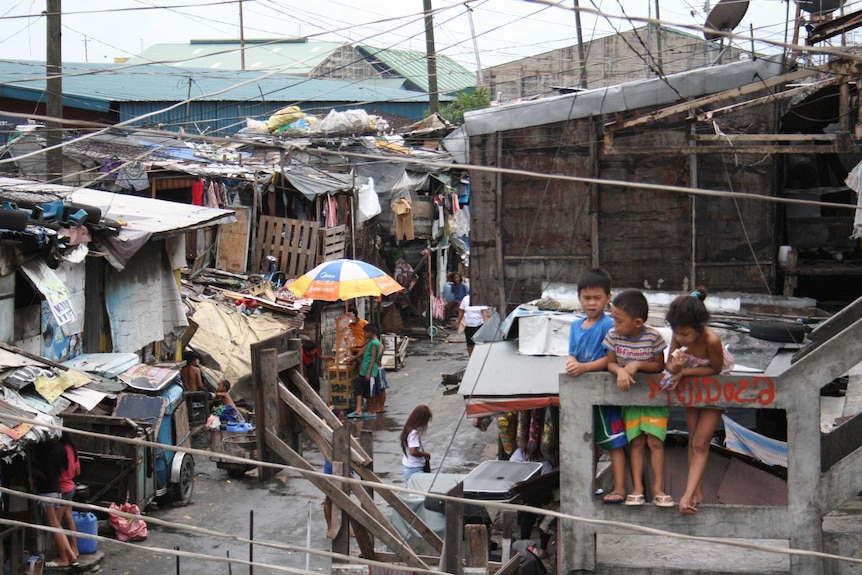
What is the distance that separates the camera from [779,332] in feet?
29.4

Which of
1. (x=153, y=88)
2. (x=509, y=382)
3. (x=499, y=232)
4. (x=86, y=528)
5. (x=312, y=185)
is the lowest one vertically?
→ (x=86, y=528)

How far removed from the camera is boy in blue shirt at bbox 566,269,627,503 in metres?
5.57

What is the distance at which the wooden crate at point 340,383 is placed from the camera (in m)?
18.1

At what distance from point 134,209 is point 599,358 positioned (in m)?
11.4

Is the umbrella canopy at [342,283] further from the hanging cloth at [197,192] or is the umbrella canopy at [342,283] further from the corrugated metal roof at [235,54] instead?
the corrugated metal roof at [235,54]

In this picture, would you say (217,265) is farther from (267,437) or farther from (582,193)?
(267,437)

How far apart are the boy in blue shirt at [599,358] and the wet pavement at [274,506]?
2.76m

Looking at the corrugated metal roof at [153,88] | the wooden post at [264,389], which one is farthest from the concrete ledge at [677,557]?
the corrugated metal roof at [153,88]

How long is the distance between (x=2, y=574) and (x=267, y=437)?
13.8 feet

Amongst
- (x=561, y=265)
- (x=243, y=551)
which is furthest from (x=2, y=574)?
(x=561, y=265)

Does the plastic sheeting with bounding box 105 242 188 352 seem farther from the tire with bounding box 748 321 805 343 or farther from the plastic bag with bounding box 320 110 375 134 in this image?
the plastic bag with bounding box 320 110 375 134

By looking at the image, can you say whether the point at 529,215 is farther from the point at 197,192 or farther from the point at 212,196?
the point at 212,196

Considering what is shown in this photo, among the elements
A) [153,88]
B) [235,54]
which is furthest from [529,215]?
[235,54]

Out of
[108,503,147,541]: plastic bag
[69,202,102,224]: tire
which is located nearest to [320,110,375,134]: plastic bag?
[69,202,102,224]: tire
